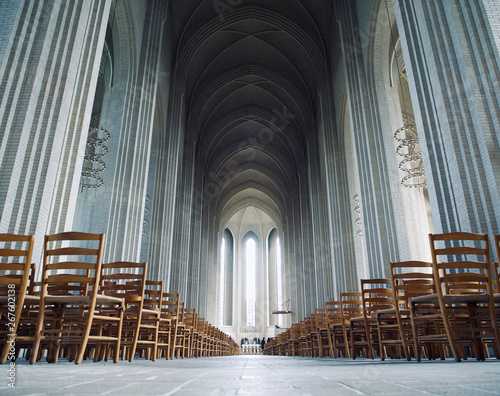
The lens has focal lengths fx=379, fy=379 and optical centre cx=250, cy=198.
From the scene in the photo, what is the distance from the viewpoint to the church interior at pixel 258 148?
420 centimetres

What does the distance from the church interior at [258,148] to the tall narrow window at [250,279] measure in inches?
438

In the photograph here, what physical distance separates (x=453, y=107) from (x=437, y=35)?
1.35m

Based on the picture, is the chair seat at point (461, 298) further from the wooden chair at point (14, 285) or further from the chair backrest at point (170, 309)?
the chair backrest at point (170, 309)

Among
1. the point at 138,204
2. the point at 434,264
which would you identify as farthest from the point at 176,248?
the point at 434,264

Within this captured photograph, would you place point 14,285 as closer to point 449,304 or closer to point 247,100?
point 449,304

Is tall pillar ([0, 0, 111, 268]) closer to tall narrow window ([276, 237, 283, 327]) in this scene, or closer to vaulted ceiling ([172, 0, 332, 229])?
vaulted ceiling ([172, 0, 332, 229])

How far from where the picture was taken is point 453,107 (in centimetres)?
571

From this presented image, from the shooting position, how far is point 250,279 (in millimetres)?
A: 35750

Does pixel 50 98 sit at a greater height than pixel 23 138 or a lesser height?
greater

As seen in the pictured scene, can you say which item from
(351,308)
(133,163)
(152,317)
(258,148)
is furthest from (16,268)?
(258,148)

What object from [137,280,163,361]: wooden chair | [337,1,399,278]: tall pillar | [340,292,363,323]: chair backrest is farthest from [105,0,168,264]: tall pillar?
[337,1,399,278]: tall pillar

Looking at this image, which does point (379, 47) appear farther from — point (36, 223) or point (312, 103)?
point (36, 223)

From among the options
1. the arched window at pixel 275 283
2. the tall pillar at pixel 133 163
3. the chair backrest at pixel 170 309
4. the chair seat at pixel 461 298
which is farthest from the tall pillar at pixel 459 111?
the arched window at pixel 275 283

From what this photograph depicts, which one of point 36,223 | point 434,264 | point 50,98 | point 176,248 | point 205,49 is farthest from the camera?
point 205,49
